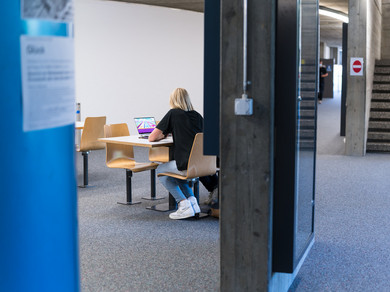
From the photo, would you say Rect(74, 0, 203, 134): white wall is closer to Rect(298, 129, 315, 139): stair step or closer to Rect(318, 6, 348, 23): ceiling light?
Rect(318, 6, 348, 23): ceiling light

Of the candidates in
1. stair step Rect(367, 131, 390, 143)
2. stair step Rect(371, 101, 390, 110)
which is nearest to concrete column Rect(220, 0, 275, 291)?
stair step Rect(367, 131, 390, 143)

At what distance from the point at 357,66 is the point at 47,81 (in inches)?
364

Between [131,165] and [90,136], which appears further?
[90,136]

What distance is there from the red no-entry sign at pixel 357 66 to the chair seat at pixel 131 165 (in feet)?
16.4

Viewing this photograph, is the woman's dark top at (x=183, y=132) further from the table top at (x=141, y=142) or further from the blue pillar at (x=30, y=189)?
the blue pillar at (x=30, y=189)

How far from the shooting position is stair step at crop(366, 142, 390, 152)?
10492 mm

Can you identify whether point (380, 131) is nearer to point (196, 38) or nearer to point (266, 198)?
point (196, 38)

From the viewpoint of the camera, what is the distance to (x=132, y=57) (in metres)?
11.5

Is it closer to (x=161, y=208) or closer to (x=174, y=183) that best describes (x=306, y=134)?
(x=174, y=183)

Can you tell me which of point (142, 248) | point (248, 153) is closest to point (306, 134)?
point (248, 153)

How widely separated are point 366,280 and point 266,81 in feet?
5.66

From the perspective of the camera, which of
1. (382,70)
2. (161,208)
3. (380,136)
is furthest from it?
(382,70)

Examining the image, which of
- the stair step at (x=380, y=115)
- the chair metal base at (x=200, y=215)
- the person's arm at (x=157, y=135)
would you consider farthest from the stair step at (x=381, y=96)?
the person's arm at (x=157, y=135)

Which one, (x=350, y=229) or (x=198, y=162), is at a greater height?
(x=198, y=162)
